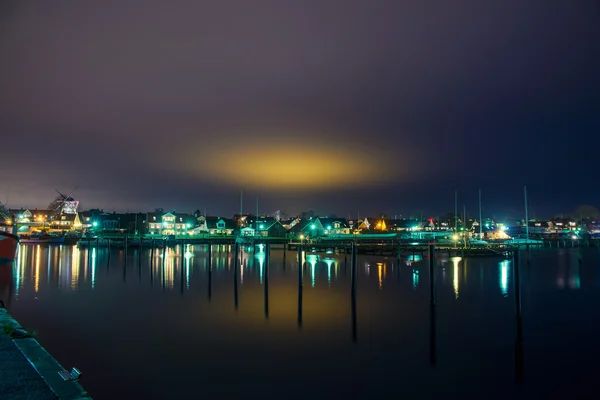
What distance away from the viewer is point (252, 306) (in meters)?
23.9

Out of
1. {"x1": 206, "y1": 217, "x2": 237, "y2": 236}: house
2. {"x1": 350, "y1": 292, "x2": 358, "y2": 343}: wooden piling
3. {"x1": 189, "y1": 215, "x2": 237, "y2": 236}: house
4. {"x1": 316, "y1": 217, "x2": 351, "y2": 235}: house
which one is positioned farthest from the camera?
{"x1": 316, "y1": 217, "x2": 351, "y2": 235}: house

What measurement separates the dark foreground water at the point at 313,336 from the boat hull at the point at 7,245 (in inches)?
386

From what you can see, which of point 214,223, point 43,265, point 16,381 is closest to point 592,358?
point 16,381

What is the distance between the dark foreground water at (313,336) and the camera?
12.3m

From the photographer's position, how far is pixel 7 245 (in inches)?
1649

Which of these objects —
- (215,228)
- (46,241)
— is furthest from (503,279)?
(46,241)

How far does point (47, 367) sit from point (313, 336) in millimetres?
11355

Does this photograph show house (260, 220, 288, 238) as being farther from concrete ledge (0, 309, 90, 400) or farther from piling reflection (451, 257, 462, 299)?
concrete ledge (0, 309, 90, 400)

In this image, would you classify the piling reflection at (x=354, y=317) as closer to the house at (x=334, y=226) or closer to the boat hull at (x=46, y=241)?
the house at (x=334, y=226)

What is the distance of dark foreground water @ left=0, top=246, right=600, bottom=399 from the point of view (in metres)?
12.3

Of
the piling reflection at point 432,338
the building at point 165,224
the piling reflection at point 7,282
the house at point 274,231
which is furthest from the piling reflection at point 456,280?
the building at point 165,224

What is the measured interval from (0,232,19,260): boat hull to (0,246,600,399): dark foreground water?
32.1 ft

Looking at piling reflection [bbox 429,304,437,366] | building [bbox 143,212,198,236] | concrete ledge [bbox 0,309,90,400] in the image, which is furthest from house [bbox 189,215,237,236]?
concrete ledge [bbox 0,309,90,400]

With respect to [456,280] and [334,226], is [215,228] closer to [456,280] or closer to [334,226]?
[334,226]
